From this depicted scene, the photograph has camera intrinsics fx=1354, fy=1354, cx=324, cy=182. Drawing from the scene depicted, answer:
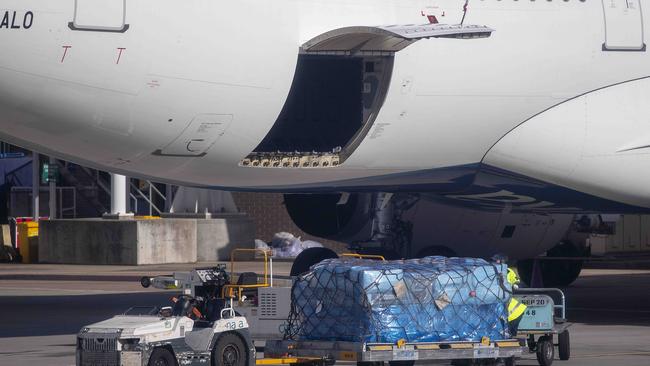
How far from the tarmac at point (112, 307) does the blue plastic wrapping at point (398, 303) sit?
5.60 ft

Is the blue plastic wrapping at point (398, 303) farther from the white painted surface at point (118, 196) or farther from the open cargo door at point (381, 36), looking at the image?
the white painted surface at point (118, 196)

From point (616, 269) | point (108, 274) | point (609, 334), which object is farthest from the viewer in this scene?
point (616, 269)

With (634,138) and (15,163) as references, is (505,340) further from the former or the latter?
(15,163)

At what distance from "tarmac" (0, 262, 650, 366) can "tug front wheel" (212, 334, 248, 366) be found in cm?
237

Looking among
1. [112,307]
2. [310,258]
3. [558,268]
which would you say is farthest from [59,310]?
[558,268]

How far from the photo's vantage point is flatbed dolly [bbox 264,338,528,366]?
1387cm

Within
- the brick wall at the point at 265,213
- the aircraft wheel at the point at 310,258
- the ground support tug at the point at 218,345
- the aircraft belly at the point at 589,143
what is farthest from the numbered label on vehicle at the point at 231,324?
the brick wall at the point at 265,213

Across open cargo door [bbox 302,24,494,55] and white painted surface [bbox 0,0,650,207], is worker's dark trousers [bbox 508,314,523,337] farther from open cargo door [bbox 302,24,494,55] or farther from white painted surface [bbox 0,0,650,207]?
open cargo door [bbox 302,24,494,55]

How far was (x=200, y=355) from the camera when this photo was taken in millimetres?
14281

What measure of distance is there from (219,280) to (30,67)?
10.9ft

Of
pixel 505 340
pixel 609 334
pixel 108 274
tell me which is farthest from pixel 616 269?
pixel 505 340

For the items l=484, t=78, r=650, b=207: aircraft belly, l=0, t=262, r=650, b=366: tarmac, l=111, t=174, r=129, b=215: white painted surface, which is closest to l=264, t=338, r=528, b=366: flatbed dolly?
l=0, t=262, r=650, b=366: tarmac

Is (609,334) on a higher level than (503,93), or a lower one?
lower

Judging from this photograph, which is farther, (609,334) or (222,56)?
(609,334)
